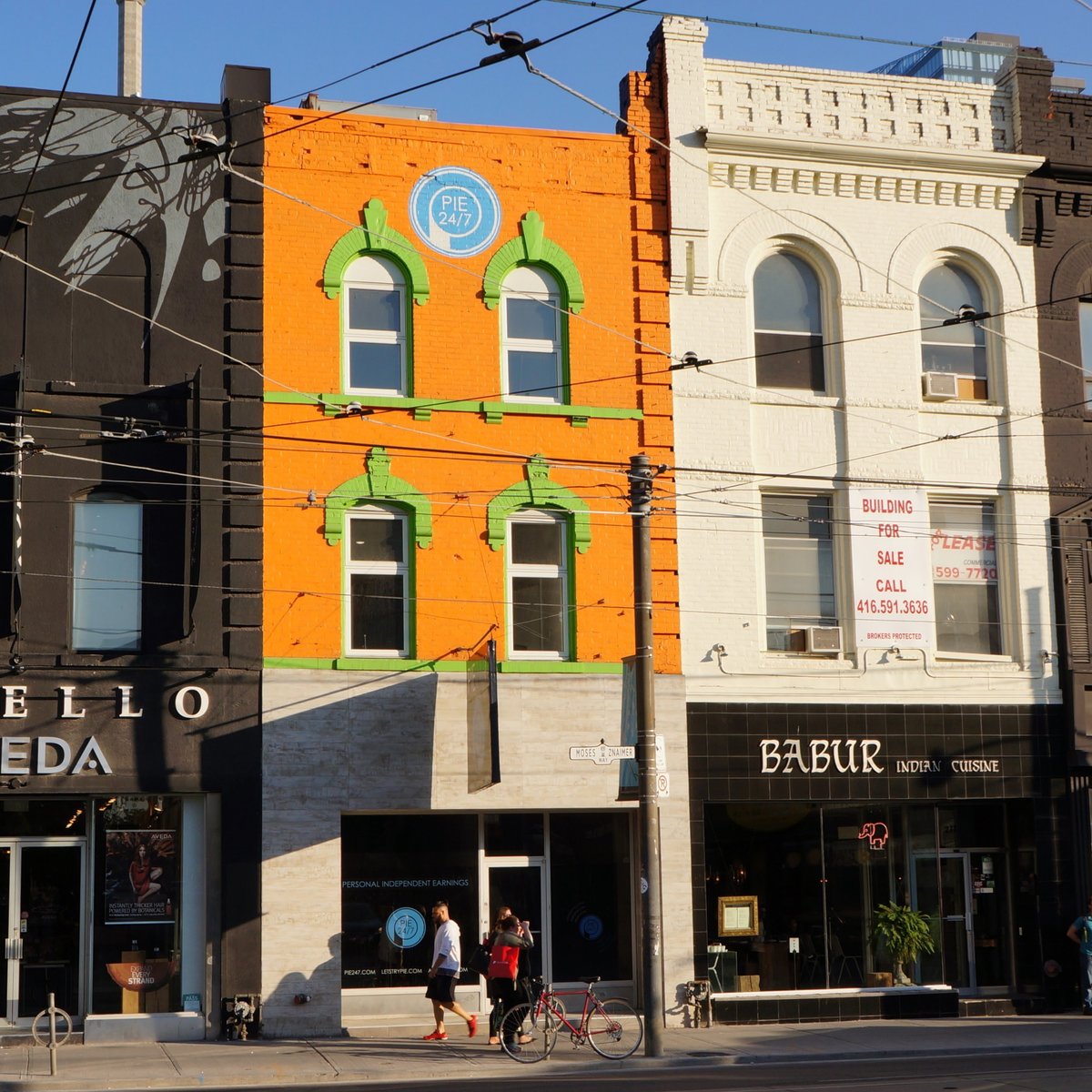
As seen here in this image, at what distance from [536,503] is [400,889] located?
5503 mm

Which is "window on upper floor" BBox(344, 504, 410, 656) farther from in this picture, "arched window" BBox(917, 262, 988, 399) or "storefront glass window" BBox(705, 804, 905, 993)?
"arched window" BBox(917, 262, 988, 399)

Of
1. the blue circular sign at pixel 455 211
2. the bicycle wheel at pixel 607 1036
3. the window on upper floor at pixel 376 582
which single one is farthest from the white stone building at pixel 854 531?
the window on upper floor at pixel 376 582

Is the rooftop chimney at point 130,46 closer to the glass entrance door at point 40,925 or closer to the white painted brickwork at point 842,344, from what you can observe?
the white painted brickwork at point 842,344

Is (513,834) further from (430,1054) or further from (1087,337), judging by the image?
(1087,337)

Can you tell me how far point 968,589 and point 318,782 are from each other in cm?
1001

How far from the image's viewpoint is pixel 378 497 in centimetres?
2086

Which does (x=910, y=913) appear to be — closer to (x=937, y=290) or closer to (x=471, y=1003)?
(x=471, y=1003)

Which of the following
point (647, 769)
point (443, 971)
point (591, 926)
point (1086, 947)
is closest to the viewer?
point (647, 769)

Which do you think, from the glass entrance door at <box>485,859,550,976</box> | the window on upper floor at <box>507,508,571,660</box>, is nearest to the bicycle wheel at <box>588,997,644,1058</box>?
the glass entrance door at <box>485,859,550,976</box>

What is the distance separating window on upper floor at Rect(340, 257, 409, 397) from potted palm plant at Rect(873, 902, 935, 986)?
10001mm

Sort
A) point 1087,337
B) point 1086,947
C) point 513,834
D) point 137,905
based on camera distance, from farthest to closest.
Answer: point 1087,337 < point 1086,947 < point 513,834 < point 137,905

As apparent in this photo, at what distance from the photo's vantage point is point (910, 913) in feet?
71.8

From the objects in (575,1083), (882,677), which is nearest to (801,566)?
(882,677)

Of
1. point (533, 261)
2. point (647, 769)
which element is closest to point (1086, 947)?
point (647, 769)
